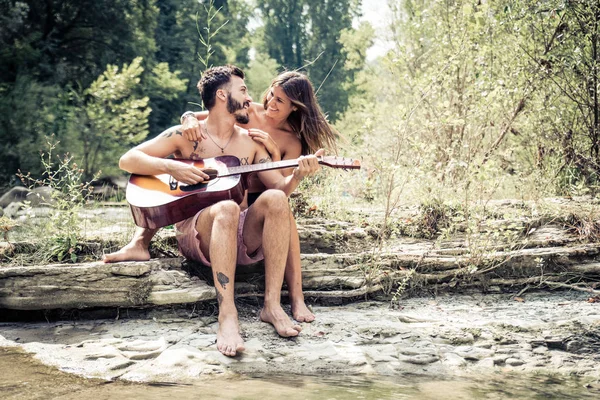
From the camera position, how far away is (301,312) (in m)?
3.59

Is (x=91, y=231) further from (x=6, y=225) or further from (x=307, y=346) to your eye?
(x=307, y=346)

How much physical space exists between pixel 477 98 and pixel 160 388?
4.10 meters

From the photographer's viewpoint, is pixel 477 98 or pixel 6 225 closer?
pixel 6 225

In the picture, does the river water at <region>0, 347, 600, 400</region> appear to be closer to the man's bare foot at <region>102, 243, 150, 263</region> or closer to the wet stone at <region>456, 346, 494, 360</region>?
the wet stone at <region>456, 346, 494, 360</region>

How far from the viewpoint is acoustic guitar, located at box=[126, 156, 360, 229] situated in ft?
11.4

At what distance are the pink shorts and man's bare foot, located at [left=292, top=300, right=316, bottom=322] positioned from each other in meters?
0.35

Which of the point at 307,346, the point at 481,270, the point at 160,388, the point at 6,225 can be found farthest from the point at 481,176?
the point at 6,225

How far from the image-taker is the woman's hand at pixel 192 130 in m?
3.72

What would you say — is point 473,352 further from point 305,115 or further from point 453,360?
point 305,115

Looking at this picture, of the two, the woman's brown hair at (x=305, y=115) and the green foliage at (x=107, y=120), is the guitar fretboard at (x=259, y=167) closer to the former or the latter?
the woman's brown hair at (x=305, y=115)

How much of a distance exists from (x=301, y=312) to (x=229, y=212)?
0.76m

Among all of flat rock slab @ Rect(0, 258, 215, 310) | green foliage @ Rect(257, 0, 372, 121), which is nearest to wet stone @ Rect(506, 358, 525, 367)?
flat rock slab @ Rect(0, 258, 215, 310)

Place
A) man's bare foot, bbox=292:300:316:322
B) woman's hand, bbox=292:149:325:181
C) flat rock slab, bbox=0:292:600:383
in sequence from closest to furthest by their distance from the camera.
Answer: flat rock slab, bbox=0:292:600:383 → woman's hand, bbox=292:149:325:181 → man's bare foot, bbox=292:300:316:322

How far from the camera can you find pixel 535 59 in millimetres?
5512
